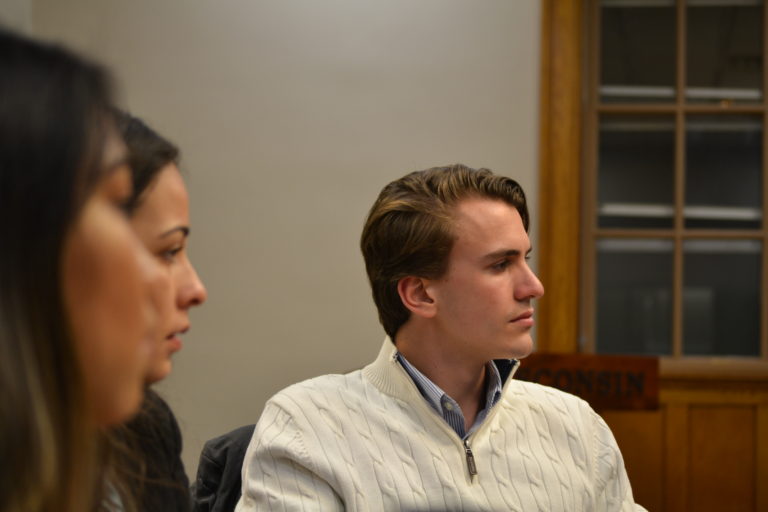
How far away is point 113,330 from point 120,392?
0.05 m

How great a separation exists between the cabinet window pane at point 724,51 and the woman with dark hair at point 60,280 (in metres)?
3.17

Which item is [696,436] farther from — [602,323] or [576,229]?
[576,229]

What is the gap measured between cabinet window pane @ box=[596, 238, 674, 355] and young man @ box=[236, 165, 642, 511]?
5.52 ft

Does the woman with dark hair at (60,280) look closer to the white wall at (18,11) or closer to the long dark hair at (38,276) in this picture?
the long dark hair at (38,276)

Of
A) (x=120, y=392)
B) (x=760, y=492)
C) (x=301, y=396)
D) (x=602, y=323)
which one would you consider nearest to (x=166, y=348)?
(x=120, y=392)

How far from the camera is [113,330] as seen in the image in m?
0.55

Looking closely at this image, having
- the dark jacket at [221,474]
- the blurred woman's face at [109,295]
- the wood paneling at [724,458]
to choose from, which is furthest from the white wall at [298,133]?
the blurred woman's face at [109,295]

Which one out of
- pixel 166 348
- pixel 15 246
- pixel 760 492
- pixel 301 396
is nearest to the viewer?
pixel 15 246

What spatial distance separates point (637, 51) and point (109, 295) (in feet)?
10.4

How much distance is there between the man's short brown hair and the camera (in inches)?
64.6

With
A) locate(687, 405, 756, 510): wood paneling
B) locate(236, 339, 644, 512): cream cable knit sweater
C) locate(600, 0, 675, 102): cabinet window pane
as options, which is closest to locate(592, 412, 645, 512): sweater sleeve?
locate(236, 339, 644, 512): cream cable knit sweater

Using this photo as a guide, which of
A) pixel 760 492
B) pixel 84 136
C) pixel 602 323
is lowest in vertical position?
pixel 760 492

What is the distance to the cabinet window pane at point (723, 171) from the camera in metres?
3.30

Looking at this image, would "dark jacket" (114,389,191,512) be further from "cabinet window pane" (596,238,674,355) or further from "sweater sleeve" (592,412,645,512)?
"cabinet window pane" (596,238,674,355)
